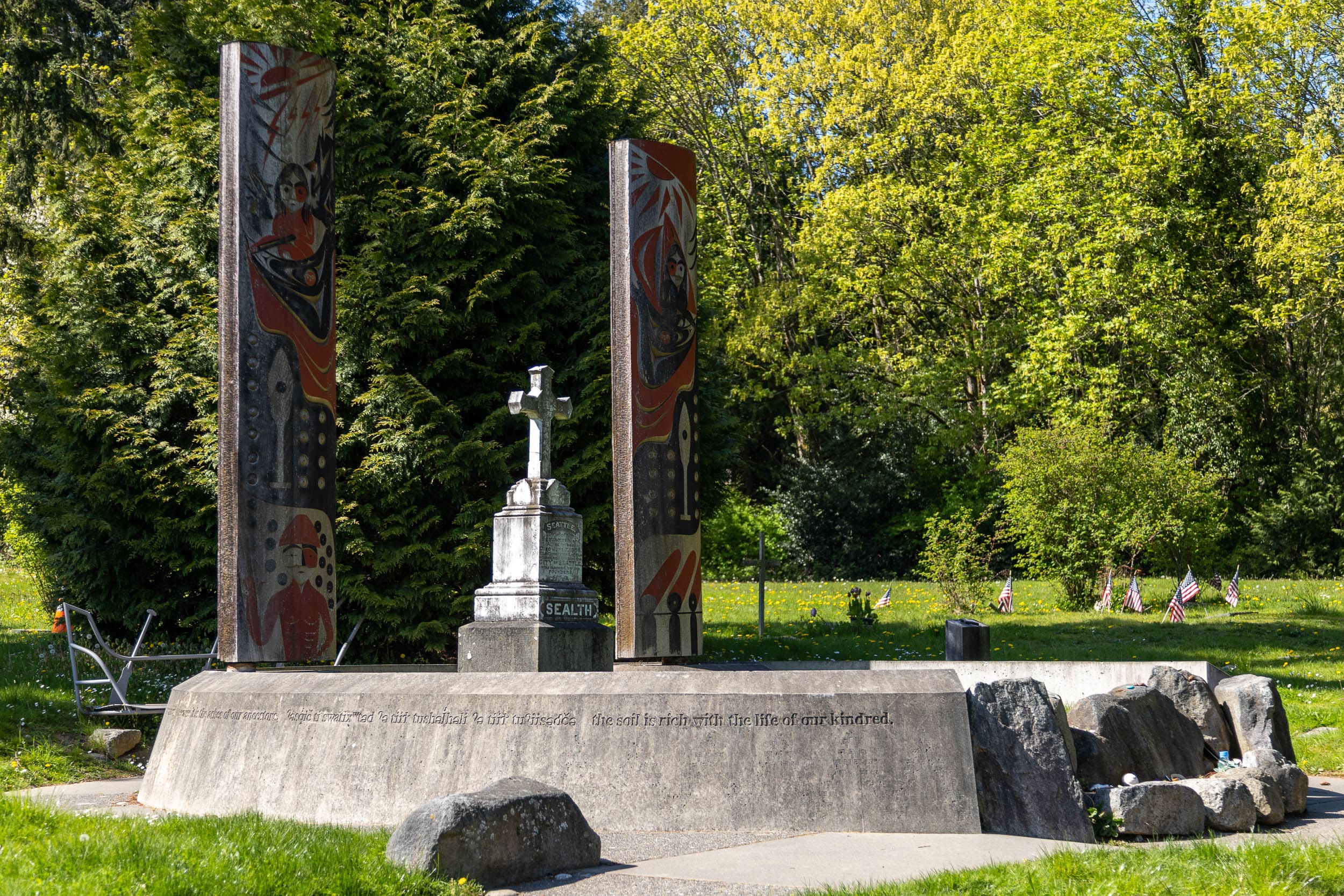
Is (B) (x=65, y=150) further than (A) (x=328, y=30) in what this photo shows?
Yes

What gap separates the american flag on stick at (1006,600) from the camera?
63.8 ft

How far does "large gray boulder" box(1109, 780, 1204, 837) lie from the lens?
7.08m

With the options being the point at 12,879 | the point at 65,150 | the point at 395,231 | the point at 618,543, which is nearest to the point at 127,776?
the point at 618,543

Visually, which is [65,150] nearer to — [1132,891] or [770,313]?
[770,313]

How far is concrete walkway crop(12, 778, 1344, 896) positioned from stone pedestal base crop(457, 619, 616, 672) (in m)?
3.27

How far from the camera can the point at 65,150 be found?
21.7 meters

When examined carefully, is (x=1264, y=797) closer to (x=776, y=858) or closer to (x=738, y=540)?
(x=776, y=858)

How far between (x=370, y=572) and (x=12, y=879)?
10875 millimetres

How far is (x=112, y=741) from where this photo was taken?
37.0 feet

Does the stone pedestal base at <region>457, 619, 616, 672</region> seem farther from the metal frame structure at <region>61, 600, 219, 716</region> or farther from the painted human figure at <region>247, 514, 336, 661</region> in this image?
the metal frame structure at <region>61, 600, 219, 716</region>

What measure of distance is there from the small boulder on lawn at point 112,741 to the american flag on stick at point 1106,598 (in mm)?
14642

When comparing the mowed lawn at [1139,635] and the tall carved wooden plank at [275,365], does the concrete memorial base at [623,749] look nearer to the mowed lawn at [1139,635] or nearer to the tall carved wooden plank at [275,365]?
the tall carved wooden plank at [275,365]

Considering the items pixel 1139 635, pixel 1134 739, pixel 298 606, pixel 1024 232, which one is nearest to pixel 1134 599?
pixel 1139 635

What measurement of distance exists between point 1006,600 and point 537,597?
1107 centimetres
